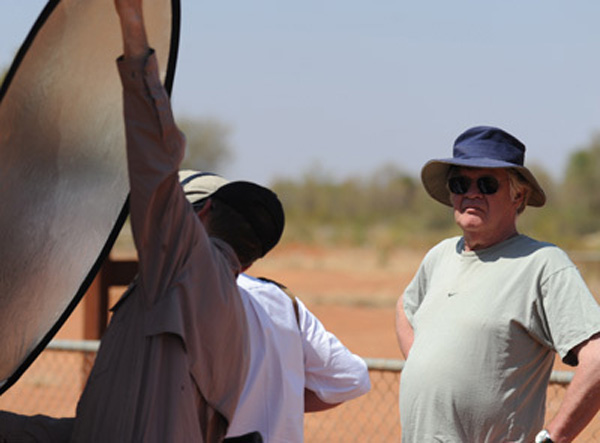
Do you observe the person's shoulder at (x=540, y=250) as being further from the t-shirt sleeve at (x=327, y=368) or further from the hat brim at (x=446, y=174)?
the t-shirt sleeve at (x=327, y=368)

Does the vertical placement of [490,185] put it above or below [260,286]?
above

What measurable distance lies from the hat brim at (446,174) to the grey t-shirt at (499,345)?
24 centimetres

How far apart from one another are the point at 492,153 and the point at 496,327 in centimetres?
66

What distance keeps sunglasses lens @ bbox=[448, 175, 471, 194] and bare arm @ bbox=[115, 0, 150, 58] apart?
6.12 feet

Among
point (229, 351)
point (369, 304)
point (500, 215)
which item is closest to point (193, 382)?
point (229, 351)

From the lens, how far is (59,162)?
2064mm

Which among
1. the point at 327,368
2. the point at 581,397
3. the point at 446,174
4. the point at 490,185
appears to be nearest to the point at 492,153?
the point at 490,185

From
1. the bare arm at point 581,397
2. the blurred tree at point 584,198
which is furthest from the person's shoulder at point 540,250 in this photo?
the blurred tree at point 584,198

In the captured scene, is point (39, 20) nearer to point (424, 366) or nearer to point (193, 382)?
point (193, 382)

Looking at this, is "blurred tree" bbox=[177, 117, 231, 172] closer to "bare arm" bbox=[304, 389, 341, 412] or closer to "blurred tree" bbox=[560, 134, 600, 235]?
"blurred tree" bbox=[560, 134, 600, 235]

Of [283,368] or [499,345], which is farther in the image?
[499,345]

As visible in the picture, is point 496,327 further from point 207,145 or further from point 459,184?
point 207,145

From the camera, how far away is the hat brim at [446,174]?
3.43m

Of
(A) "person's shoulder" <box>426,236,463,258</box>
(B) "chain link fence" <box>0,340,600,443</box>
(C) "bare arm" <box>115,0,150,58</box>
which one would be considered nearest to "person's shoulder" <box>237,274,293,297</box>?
(A) "person's shoulder" <box>426,236,463,258</box>
